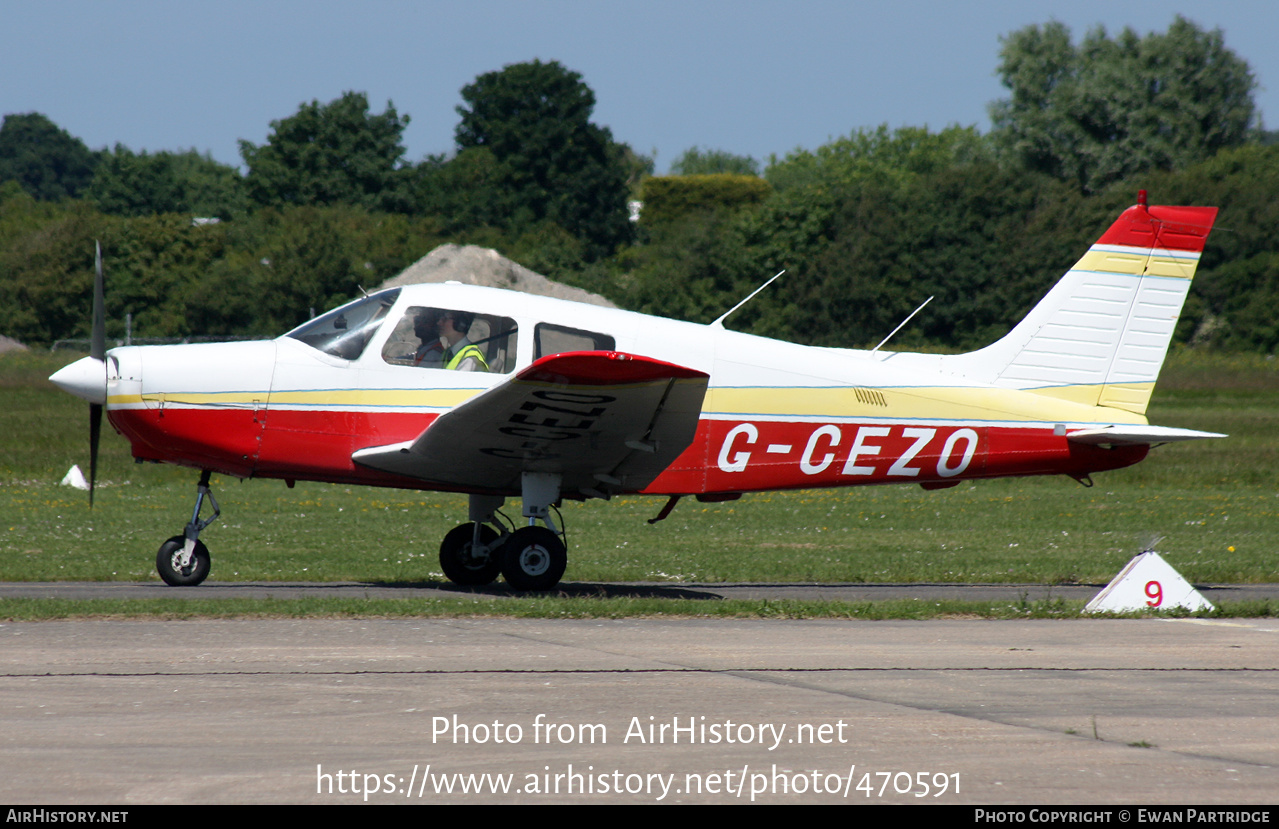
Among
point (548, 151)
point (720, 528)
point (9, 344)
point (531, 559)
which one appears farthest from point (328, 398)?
point (548, 151)

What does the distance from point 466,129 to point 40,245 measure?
38.7m

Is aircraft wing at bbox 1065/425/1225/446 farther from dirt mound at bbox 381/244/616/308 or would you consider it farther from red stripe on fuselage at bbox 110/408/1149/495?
dirt mound at bbox 381/244/616/308

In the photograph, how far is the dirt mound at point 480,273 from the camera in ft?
139

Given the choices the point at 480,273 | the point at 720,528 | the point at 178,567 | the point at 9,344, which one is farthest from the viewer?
the point at 9,344

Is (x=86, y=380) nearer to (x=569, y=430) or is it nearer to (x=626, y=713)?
(x=569, y=430)

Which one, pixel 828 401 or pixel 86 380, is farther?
pixel 828 401

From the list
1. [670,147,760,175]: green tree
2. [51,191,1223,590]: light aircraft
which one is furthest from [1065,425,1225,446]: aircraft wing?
[670,147,760,175]: green tree

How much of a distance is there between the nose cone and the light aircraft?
1 cm

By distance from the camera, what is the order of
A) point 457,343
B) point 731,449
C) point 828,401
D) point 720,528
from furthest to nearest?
point 720,528, point 828,401, point 731,449, point 457,343

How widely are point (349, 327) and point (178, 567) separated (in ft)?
7.75

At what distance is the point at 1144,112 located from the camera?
6794 centimetres

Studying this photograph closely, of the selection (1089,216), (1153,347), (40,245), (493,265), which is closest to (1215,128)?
(1089,216)

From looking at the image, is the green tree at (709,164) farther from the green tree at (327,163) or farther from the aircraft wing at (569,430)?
the aircraft wing at (569,430)

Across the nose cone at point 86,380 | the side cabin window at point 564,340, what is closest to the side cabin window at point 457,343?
the side cabin window at point 564,340
